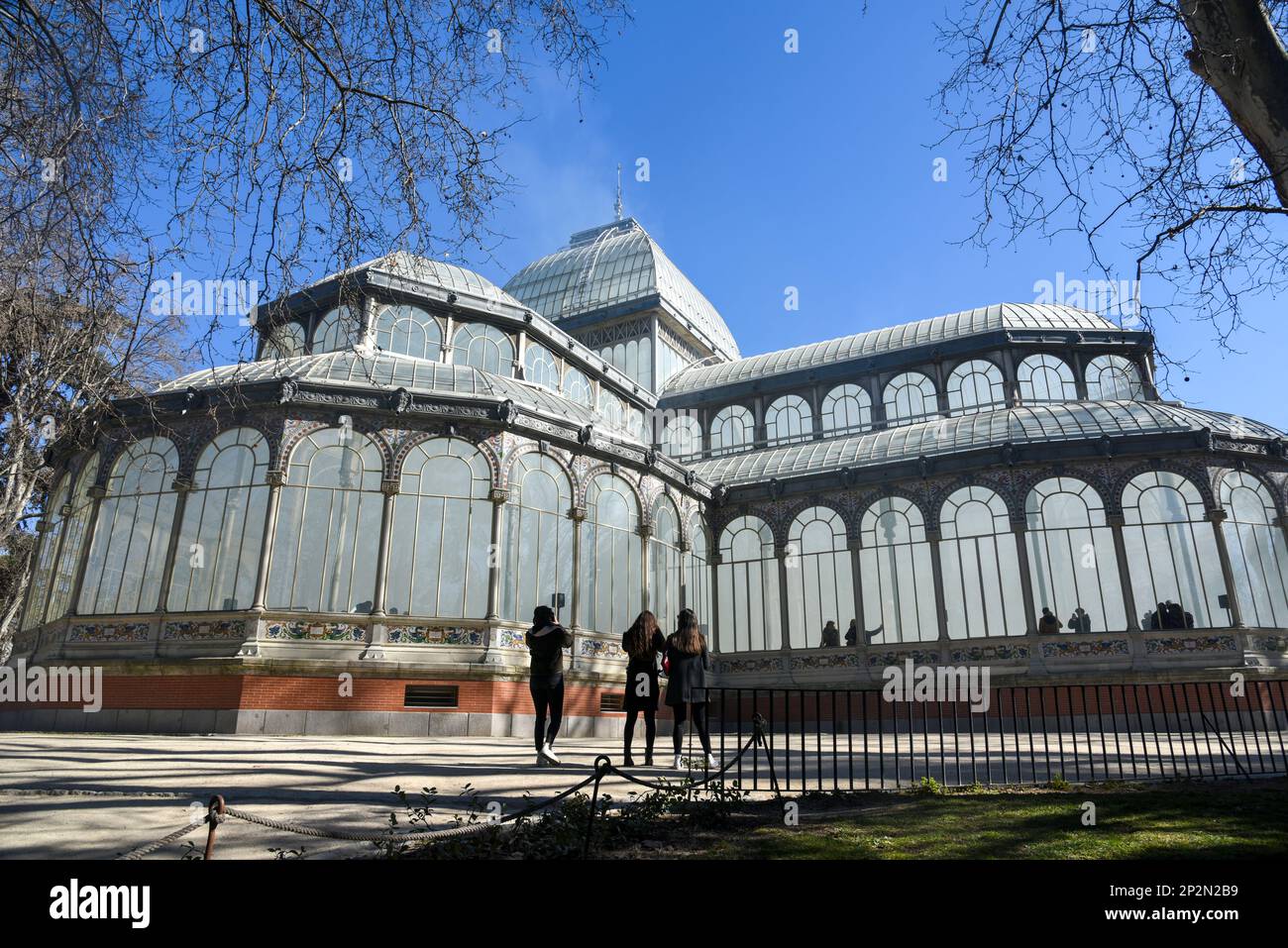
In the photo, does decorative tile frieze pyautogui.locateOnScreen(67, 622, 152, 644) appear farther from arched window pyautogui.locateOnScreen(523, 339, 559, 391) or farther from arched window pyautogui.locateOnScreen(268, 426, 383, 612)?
arched window pyautogui.locateOnScreen(523, 339, 559, 391)

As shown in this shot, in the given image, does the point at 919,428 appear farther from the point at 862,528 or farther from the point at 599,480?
the point at 599,480

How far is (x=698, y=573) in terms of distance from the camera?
2442 cm

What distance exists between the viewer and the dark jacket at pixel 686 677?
954cm

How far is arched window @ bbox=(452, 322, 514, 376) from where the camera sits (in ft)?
75.7

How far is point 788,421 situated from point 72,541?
72.5 ft

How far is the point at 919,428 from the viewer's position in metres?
25.1

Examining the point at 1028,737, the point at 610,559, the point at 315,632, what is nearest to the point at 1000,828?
the point at 1028,737

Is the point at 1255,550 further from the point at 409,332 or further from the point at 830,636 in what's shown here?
the point at 409,332

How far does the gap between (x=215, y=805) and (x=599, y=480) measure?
1711 cm

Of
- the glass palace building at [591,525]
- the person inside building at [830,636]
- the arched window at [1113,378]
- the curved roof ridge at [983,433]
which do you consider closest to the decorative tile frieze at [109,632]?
the glass palace building at [591,525]
